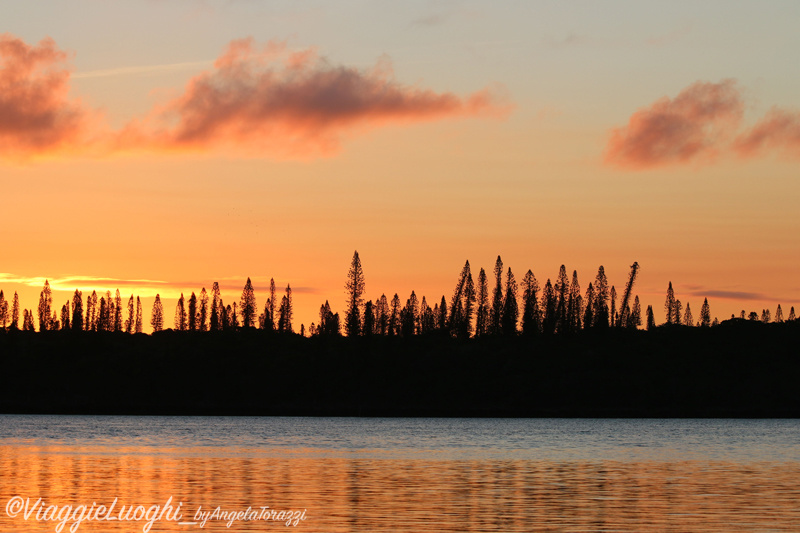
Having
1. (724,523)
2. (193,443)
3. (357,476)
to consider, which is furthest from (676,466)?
(193,443)

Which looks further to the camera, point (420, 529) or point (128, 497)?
point (128, 497)

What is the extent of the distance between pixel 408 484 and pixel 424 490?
3089mm

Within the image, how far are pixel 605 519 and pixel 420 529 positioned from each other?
325 inches

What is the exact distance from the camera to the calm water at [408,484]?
39.1 meters

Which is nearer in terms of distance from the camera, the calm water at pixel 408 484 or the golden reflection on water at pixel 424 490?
the golden reflection on water at pixel 424 490

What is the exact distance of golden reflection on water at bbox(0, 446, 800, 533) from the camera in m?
38.7

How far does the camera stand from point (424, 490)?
50.0 metres

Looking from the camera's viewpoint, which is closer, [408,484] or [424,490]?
[424,490]

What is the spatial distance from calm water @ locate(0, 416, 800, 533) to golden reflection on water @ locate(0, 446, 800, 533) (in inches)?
3.7

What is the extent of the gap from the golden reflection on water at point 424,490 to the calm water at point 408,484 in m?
0.09

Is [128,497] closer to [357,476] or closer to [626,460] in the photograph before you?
[357,476]

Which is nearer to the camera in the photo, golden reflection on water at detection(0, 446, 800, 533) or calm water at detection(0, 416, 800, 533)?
golden reflection on water at detection(0, 446, 800, 533)

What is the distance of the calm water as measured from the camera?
128 feet

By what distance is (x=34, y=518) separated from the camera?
3866 centimetres
